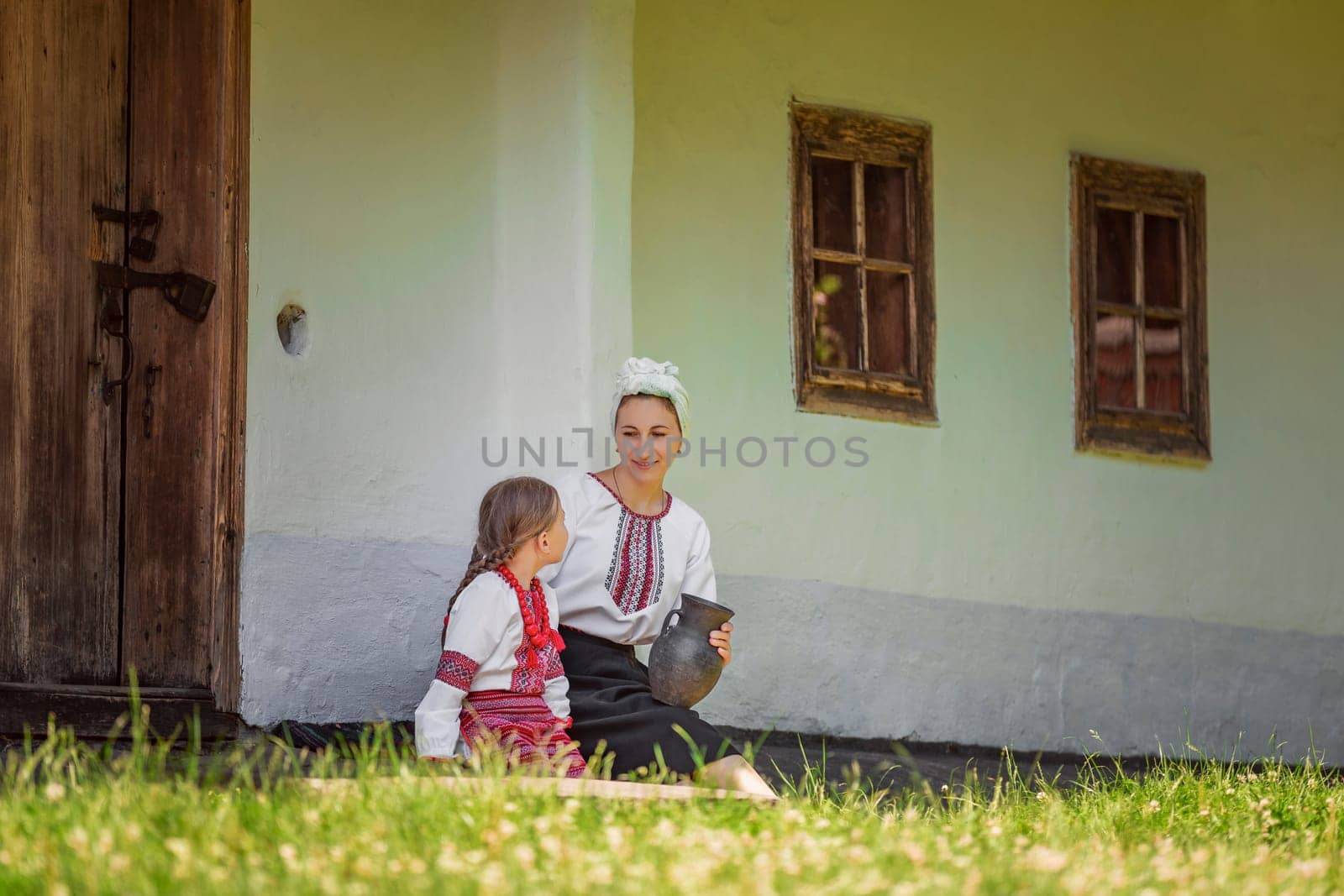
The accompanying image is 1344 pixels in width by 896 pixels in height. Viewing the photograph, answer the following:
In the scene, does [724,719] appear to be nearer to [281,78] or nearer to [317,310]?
[317,310]

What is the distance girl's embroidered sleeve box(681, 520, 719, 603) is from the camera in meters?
5.32

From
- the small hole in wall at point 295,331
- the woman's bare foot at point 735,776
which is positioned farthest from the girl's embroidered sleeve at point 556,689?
the small hole in wall at point 295,331

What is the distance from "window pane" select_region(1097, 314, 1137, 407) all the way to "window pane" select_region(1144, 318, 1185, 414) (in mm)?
80

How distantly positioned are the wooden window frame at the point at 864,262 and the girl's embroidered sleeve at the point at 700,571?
1.42 metres

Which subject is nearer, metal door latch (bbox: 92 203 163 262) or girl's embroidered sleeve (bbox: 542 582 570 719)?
girl's embroidered sleeve (bbox: 542 582 570 719)

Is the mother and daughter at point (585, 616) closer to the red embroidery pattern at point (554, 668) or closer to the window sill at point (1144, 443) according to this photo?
the red embroidery pattern at point (554, 668)

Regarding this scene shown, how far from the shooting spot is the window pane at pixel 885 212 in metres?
6.94

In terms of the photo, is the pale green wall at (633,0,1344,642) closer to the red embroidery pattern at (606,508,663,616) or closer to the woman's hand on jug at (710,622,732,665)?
the red embroidery pattern at (606,508,663,616)

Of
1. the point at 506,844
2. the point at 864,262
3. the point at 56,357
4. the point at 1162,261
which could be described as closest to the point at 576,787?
the point at 506,844

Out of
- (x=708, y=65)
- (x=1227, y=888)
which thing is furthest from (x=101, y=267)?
(x=1227, y=888)

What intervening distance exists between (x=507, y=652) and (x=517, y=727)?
7.8 inches

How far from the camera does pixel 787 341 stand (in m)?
6.66

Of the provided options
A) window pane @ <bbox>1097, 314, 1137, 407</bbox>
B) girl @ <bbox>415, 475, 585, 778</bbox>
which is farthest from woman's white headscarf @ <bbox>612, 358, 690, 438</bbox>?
window pane @ <bbox>1097, 314, 1137, 407</bbox>

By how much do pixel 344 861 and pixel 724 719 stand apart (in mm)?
3372
